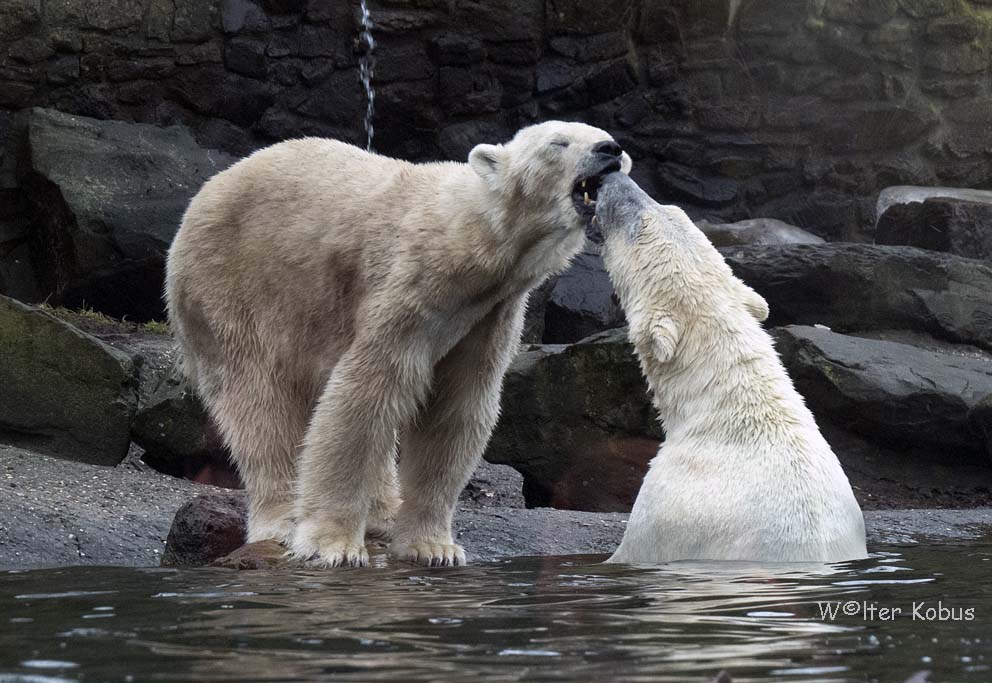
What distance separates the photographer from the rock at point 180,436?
20.5 feet

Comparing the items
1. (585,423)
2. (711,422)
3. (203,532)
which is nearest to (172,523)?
(203,532)

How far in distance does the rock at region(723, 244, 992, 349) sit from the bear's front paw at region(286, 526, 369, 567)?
4.80 meters

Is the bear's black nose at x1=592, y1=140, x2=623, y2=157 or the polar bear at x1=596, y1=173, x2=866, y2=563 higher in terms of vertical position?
the bear's black nose at x1=592, y1=140, x2=623, y2=157

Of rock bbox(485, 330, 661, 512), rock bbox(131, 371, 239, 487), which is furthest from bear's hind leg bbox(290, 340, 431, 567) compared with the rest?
rock bbox(485, 330, 661, 512)

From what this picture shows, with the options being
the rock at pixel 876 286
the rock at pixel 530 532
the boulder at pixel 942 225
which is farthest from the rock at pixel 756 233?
the rock at pixel 530 532

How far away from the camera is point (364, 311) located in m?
4.59

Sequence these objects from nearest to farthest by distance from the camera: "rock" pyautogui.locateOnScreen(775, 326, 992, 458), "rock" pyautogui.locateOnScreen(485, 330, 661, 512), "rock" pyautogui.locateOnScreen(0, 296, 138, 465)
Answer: "rock" pyautogui.locateOnScreen(0, 296, 138, 465) < "rock" pyautogui.locateOnScreen(485, 330, 661, 512) < "rock" pyautogui.locateOnScreen(775, 326, 992, 458)

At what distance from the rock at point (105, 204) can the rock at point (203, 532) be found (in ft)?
14.9

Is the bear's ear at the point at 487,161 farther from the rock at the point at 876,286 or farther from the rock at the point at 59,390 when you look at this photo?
the rock at the point at 876,286

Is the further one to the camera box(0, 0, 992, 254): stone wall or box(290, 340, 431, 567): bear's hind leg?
box(0, 0, 992, 254): stone wall

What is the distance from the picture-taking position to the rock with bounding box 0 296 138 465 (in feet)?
20.0

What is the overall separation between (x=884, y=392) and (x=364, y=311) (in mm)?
3194

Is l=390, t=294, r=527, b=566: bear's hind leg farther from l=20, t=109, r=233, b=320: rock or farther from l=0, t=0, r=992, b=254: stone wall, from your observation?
l=0, t=0, r=992, b=254: stone wall

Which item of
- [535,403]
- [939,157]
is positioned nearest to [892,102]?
[939,157]
